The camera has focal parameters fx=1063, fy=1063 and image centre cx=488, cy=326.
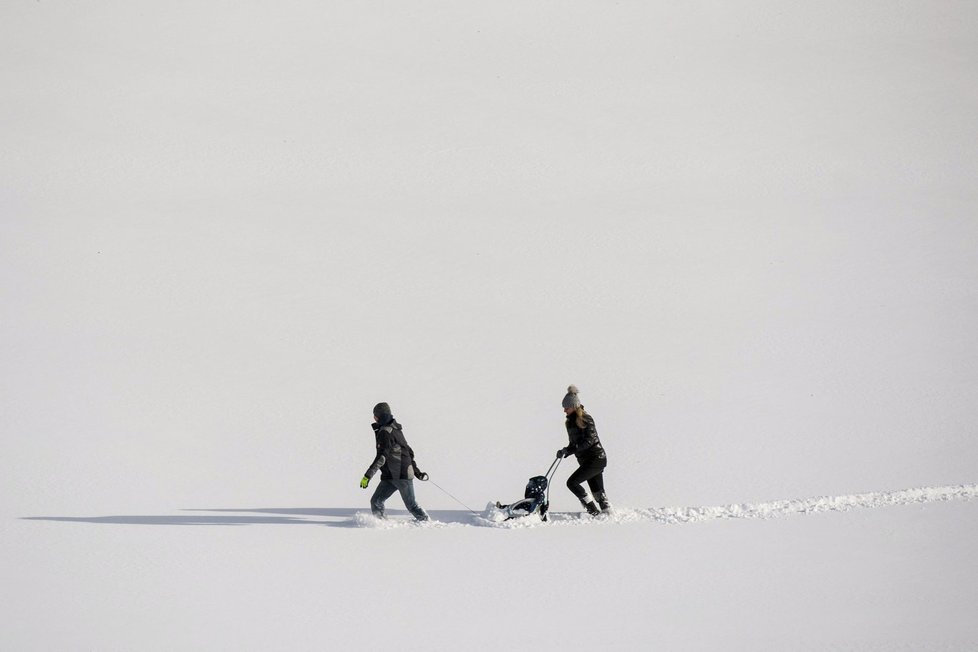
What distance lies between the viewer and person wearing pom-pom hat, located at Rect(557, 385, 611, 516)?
1077cm

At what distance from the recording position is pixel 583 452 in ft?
35.4

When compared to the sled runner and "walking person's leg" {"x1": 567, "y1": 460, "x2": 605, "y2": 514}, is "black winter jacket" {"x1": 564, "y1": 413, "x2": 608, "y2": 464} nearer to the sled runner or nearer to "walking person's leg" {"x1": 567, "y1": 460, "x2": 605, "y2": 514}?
"walking person's leg" {"x1": 567, "y1": 460, "x2": 605, "y2": 514}

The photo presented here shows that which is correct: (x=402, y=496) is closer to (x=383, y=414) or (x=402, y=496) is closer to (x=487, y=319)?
(x=383, y=414)

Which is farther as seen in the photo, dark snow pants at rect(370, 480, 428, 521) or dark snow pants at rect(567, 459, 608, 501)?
dark snow pants at rect(567, 459, 608, 501)

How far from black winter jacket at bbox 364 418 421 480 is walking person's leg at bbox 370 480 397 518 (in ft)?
0.34

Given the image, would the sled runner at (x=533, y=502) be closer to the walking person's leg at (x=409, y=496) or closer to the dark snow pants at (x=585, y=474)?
the dark snow pants at (x=585, y=474)

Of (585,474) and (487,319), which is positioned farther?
(487,319)

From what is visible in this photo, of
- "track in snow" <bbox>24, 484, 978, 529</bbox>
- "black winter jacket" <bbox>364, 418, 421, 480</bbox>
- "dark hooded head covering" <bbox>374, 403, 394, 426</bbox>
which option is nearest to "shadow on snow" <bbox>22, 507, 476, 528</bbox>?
"track in snow" <bbox>24, 484, 978, 529</bbox>

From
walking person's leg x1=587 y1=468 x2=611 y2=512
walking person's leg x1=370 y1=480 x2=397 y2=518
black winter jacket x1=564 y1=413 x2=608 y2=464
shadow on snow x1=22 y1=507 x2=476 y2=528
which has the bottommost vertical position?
shadow on snow x1=22 y1=507 x2=476 y2=528

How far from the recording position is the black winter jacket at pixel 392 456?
1058 centimetres

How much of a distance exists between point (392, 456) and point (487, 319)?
684 centimetres

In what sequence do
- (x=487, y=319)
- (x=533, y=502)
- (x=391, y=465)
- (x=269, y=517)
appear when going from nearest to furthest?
1. (x=391, y=465)
2. (x=533, y=502)
3. (x=269, y=517)
4. (x=487, y=319)

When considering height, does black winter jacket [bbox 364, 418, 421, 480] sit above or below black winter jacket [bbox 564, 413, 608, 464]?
below

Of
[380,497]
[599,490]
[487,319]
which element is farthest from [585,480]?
[487,319]
